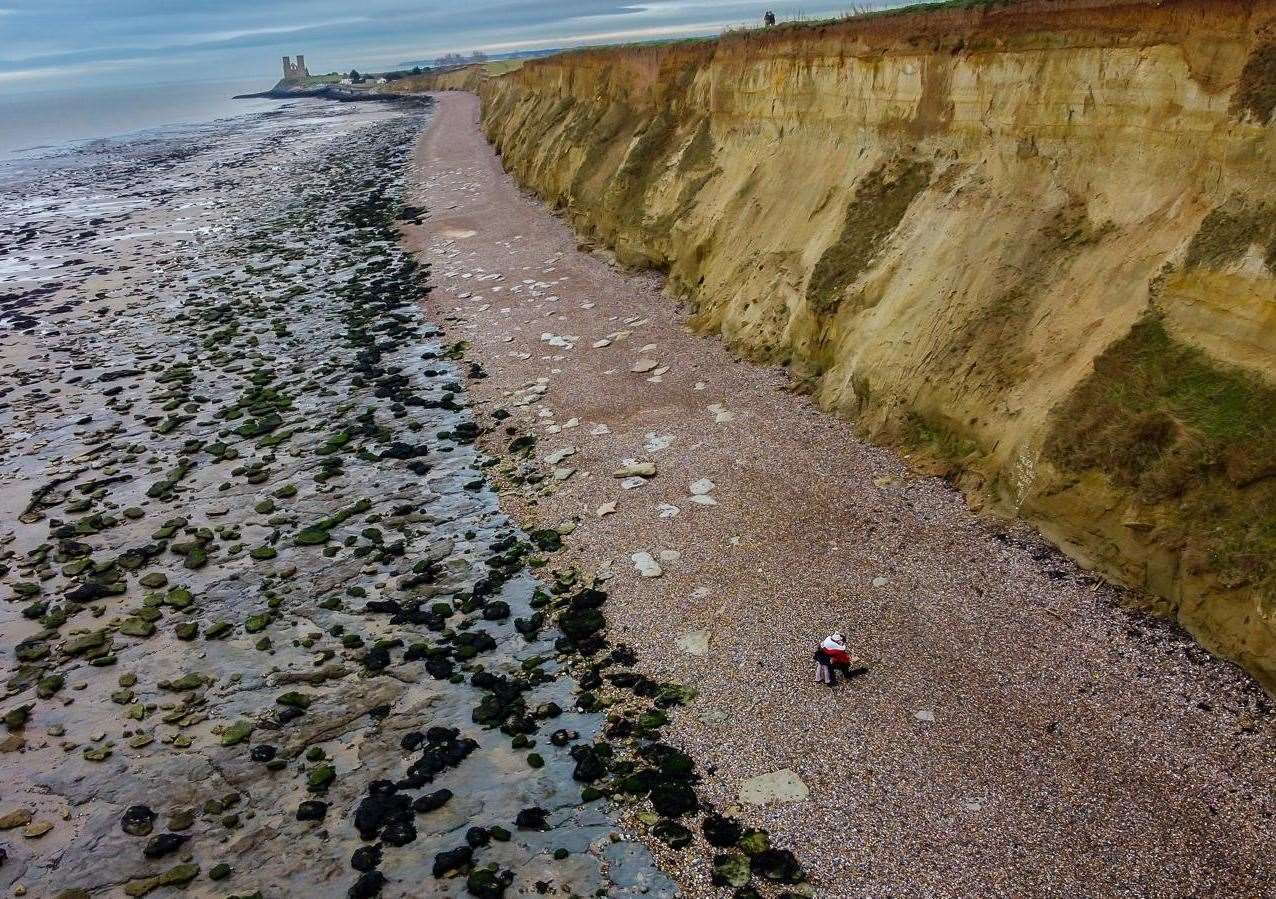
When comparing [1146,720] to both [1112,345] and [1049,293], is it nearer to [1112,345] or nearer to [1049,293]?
[1112,345]

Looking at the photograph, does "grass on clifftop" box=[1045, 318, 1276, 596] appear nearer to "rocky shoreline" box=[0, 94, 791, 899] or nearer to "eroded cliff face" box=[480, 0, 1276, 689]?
"eroded cliff face" box=[480, 0, 1276, 689]

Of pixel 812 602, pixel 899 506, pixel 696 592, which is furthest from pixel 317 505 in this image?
pixel 899 506

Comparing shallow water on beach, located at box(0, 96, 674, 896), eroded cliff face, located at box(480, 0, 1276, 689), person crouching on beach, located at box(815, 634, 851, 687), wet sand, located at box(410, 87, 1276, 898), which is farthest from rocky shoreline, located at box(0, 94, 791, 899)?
eroded cliff face, located at box(480, 0, 1276, 689)

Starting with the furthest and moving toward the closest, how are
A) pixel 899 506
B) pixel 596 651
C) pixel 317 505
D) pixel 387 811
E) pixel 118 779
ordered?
1. pixel 317 505
2. pixel 899 506
3. pixel 596 651
4. pixel 118 779
5. pixel 387 811

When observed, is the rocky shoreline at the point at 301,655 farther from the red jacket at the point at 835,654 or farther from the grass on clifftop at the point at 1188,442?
the grass on clifftop at the point at 1188,442

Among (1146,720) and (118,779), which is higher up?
(1146,720)

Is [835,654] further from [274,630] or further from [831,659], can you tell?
[274,630]
